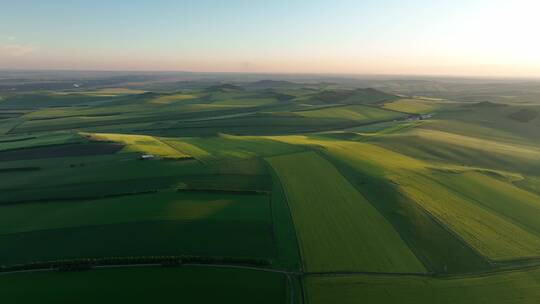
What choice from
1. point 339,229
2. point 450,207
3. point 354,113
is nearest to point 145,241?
point 339,229

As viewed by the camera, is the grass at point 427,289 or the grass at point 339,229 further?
the grass at point 339,229

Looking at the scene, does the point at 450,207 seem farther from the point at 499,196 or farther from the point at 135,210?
the point at 135,210

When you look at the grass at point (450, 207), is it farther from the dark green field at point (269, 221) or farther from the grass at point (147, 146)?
the grass at point (147, 146)

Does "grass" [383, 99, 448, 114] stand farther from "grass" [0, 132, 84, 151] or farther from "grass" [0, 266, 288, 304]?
"grass" [0, 266, 288, 304]

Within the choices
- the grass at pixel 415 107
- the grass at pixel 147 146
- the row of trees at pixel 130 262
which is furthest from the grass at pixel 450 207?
the grass at pixel 415 107

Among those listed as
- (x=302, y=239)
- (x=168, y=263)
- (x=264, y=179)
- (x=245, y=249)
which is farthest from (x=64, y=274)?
(x=264, y=179)

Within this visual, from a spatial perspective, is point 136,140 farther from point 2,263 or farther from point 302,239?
point 302,239

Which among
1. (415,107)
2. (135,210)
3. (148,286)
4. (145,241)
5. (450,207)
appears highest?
(415,107)
